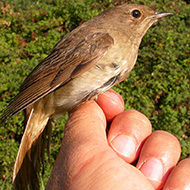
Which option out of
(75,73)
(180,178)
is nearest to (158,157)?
(180,178)

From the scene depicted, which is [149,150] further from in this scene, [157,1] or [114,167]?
[157,1]

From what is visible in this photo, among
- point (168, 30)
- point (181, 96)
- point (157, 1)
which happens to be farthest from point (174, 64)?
point (157, 1)

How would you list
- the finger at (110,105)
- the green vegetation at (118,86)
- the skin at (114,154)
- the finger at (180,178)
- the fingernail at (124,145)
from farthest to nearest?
the green vegetation at (118,86) < the finger at (110,105) < the fingernail at (124,145) < the finger at (180,178) < the skin at (114,154)

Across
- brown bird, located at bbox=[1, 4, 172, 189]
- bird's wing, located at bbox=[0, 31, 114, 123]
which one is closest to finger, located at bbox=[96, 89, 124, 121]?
brown bird, located at bbox=[1, 4, 172, 189]

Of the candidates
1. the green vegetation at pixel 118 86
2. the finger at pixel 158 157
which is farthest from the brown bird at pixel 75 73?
the green vegetation at pixel 118 86

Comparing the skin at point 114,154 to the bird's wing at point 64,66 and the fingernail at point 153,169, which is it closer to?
the fingernail at point 153,169

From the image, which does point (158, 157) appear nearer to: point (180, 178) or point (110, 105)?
point (180, 178)

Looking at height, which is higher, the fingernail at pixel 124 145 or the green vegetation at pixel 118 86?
the fingernail at pixel 124 145
